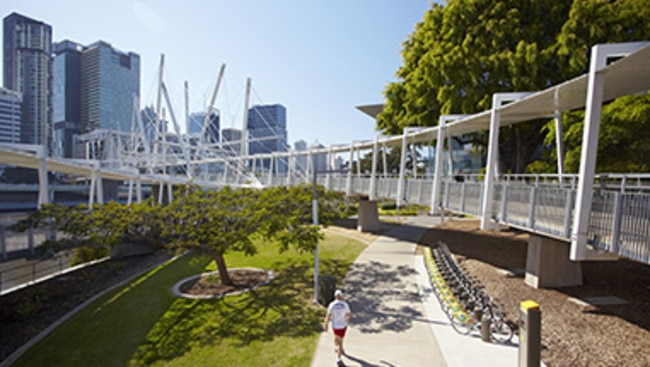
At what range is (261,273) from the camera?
16.1m

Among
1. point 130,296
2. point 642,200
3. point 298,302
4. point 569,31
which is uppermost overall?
point 569,31

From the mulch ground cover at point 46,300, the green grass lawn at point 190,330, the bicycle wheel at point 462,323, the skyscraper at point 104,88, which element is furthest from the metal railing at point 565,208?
the skyscraper at point 104,88

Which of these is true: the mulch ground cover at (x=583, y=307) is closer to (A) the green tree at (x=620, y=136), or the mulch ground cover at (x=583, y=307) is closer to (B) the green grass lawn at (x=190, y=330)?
(A) the green tree at (x=620, y=136)

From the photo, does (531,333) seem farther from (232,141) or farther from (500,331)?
(232,141)

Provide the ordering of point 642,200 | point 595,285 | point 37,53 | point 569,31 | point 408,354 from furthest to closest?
point 37,53
point 569,31
point 595,285
point 408,354
point 642,200

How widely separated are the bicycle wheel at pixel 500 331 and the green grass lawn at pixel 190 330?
4.67 meters

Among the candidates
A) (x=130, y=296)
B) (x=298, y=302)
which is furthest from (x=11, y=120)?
(x=298, y=302)

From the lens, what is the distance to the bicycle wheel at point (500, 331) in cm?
876

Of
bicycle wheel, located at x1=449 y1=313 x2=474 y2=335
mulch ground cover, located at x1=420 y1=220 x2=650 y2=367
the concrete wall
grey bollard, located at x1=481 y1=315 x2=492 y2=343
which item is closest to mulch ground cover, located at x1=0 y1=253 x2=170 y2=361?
bicycle wheel, located at x1=449 y1=313 x2=474 y2=335

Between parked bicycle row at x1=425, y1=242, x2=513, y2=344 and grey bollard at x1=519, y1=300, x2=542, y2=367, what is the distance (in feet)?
7.96

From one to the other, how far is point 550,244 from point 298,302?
9042 mm

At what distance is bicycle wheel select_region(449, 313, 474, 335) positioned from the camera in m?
9.13

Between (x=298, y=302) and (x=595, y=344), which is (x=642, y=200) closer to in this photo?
(x=595, y=344)

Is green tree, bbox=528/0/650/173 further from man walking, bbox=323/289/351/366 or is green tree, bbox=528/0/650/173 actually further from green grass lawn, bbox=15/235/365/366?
green grass lawn, bbox=15/235/365/366
